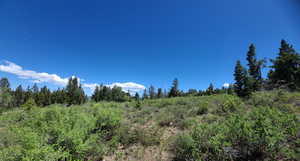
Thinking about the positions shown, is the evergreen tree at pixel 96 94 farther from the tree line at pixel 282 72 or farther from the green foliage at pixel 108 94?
the tree line at pixel 282 72

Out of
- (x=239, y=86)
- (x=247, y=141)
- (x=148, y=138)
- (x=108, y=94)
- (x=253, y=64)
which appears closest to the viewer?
(x=247, y=141)

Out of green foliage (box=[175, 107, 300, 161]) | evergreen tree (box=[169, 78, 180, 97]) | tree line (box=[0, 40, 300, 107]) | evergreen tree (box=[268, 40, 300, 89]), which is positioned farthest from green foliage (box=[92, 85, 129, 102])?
green foliage (box=[175, 107, 300, 161])

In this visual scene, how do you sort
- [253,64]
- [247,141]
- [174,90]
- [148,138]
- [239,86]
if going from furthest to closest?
1. [174,90]
2. [253,64]
3. [239,86]
4. [148,138]
5. [247,141]

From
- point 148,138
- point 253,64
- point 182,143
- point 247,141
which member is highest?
point 253,64

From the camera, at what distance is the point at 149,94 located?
7062cm

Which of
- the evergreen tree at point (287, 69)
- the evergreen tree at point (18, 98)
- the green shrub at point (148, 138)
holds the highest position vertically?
the evergreen tree at point (287, 69)

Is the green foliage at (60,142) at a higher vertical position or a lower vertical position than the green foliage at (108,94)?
lower

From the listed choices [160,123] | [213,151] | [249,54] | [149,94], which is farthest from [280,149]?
[149,94]

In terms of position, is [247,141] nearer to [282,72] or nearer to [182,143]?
[182,143]

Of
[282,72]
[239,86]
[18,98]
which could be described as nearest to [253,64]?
[282,72]

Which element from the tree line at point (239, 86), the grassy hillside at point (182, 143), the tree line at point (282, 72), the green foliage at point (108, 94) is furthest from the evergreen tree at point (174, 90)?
the grassy hillside at point (182, 143)

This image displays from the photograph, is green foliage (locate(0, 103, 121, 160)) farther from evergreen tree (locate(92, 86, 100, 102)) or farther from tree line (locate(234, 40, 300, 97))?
evergreen tree (locate(92, 86, 100, 102))

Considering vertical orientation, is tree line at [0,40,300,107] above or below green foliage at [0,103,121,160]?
above

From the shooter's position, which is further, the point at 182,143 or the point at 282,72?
the point at 282,72
